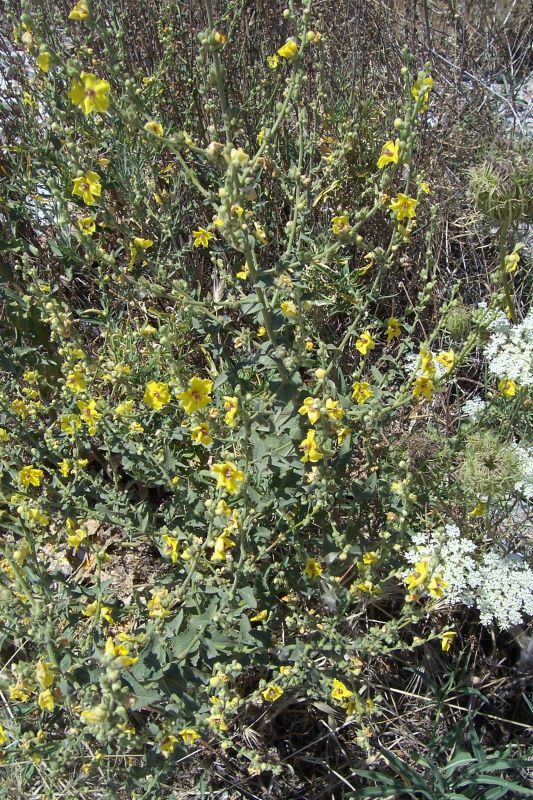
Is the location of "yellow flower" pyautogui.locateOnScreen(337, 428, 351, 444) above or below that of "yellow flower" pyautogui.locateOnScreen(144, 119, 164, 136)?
below

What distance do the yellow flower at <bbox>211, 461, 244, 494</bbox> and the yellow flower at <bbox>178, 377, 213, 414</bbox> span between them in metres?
0.22

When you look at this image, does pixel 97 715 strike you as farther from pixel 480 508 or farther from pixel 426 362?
pixel 480 508

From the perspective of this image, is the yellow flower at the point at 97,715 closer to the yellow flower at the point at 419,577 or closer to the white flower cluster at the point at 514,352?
the yellow flower at the point at 419,577

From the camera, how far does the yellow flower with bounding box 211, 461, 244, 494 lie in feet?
6.74

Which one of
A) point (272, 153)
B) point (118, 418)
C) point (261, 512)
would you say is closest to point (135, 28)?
point (272, 153)

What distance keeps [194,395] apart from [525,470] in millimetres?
1204

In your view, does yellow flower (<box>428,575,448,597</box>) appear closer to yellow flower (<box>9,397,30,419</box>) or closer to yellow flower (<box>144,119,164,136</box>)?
yellow flower (<box>144,119,164,136</box>)

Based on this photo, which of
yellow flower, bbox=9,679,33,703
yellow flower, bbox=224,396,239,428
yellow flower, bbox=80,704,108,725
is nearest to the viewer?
yellow flower, bbox=80,704,108,725

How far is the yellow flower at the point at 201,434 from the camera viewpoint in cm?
225

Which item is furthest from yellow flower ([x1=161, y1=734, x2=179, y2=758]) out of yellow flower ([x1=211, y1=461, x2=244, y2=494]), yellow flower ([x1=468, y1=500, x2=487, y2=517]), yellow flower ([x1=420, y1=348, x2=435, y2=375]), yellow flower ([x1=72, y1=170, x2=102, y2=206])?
yellow flower ([x1=72, y1=170, x2=102, y2=206])

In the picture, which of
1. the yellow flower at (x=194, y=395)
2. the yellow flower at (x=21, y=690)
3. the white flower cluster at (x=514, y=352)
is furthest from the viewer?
the white flower cluster at (x=514, y=352)

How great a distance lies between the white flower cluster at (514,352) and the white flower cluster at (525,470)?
0.25 m

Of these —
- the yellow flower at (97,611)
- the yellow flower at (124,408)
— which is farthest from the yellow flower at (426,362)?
the yellow flower at (97,611)

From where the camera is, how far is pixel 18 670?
2000 mm
